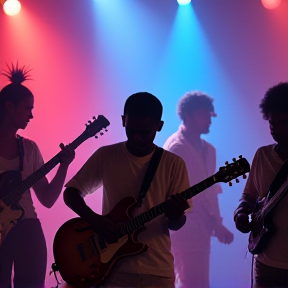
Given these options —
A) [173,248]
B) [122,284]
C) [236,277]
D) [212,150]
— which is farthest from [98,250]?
[236,277]

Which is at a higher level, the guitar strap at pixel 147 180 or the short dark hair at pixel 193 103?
the short dark hair at pixel 193 103

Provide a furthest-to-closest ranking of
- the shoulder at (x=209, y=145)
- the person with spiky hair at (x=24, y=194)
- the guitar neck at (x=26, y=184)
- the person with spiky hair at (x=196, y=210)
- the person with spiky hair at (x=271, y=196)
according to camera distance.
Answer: the shoulder at (x=209, y=145)
the person with spiky hair at (x=196, y=210)
the guitar neck at (x=26, y=184)
the person with spiky hair at (x=24, y=194)
the person with spiky hair at (x=271, y=196)

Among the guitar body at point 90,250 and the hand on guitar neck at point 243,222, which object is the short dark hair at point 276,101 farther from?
the guitar body at point 90,250

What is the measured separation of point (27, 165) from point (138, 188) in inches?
45.5

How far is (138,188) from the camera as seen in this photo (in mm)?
2742

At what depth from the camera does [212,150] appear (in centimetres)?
486

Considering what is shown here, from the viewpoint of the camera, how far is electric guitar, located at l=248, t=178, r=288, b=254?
8.54ft

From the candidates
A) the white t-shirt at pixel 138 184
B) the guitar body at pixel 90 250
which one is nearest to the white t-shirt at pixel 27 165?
the guitar body at pixel 90 250

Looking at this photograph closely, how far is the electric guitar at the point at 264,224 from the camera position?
260 cm

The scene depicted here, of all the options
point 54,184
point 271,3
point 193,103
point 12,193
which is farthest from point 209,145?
point 12,193

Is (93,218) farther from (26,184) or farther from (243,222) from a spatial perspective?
(26,184)

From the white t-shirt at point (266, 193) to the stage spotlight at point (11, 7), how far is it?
328 cm

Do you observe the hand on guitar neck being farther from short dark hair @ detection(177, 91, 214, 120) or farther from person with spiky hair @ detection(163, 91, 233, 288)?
short dark hair @ detection(177, 91, 214, 120)

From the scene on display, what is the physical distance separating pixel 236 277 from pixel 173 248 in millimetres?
828
